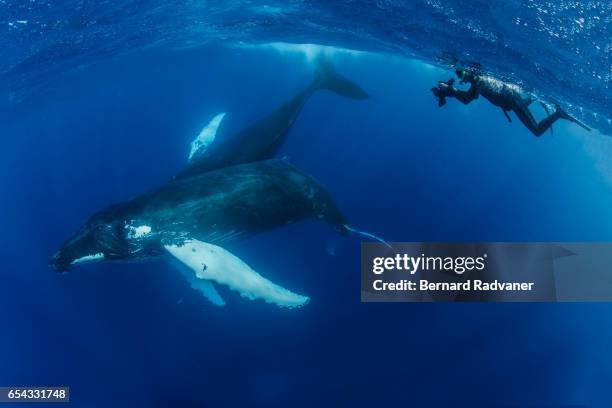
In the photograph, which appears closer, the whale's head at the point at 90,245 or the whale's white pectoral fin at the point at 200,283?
the whale's head at the point at 90,245

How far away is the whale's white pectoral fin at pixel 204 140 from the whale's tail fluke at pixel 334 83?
501 cm

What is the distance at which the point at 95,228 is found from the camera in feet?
25.8

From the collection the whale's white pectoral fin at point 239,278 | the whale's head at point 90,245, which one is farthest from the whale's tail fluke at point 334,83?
the whale's head at point 90,245

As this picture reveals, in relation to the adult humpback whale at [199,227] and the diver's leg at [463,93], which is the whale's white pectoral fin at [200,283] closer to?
the adult humpback whale at [199,227]

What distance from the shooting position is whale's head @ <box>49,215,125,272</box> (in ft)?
25.5

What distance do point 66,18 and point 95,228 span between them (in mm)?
9678

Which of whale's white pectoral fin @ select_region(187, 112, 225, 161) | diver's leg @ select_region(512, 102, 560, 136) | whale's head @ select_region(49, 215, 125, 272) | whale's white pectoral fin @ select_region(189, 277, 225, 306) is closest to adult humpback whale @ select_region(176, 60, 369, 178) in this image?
whale's white pectoral fin @ select_region(187, 112, 225, 161)

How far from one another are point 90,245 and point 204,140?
457 cm

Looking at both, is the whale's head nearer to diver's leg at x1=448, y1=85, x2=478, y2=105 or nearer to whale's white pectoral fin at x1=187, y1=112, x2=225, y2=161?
whale's white pectoral fin at x1=187, y1=112, x2=225, y2=161

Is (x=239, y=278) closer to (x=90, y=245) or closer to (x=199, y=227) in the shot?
(x=199, y=227)

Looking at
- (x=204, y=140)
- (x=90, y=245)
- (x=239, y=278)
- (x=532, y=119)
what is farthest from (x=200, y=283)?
(x=532, y=119)

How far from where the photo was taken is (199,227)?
27.1 ft

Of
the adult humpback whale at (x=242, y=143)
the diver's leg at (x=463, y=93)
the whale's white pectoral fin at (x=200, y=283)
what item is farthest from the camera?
the adult humpback whale at (x=242, y=143)

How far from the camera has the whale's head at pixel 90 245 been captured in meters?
7.77
